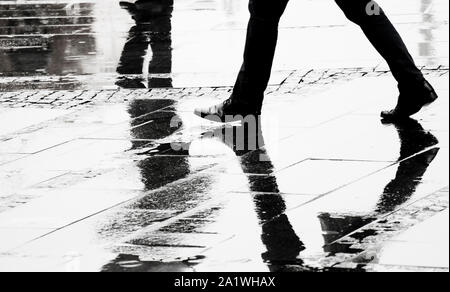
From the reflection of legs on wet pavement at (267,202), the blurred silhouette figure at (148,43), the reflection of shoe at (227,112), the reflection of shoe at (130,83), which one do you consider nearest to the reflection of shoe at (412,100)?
the reflection of legs on wet pavement at (267,202)

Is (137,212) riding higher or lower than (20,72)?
higher

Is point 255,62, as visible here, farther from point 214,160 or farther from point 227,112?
point 214,160

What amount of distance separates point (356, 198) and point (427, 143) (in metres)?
1.17

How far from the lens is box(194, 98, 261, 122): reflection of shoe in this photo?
8.02 m

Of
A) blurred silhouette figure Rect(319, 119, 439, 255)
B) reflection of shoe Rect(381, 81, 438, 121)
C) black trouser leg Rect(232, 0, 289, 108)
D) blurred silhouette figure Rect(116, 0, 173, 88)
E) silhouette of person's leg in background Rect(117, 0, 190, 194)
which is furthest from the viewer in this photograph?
blurred silhouette figure Rect(116, 0, 173, 88)

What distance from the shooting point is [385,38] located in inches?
300

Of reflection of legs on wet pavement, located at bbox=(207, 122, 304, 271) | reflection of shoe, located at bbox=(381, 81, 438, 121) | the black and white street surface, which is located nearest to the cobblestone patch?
the black and white street surface

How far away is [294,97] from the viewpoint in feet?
28.7

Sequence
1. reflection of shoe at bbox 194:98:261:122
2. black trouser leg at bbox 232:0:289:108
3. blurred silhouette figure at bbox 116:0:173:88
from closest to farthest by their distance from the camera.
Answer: black trouser leg at bbox 232:0:289:108, reflection of shoe at bbox 194:98:261:122, blurred silhouette figure at bbox 116:0:173:88

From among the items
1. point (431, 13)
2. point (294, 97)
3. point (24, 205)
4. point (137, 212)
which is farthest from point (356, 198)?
point (431, 13)

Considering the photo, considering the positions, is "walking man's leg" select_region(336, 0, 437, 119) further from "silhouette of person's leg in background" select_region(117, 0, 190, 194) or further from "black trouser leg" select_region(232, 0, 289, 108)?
"silhouette of person's leg in background" select_region(117, 0, 190, 194)

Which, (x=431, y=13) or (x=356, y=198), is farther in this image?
(x=431, y=13)

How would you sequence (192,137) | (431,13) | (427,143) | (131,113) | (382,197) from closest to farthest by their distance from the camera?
(382,197) < (427,143) < (192,137) < (131,113) < (431,13)
